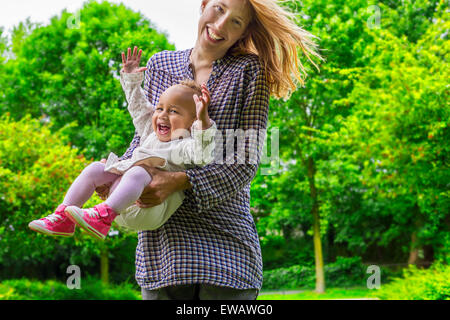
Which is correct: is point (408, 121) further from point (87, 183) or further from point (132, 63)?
point (87, 183)

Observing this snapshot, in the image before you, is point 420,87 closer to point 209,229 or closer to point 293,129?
point 293,129

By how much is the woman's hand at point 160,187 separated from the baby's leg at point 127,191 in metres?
0.03

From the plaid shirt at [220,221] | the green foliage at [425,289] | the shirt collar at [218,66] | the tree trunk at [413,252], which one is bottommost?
the tree trunk at [413,252]

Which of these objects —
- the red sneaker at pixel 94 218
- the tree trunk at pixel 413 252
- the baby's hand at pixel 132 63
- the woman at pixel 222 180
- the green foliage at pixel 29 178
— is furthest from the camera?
the tree trunk at pixel 413 252

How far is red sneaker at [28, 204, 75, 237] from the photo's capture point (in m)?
1.66

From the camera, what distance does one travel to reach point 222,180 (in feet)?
5.88

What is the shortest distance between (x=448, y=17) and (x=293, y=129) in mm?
5620

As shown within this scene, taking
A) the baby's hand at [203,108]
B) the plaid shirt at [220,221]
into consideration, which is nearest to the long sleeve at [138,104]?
the plaid shirt at [220,221]

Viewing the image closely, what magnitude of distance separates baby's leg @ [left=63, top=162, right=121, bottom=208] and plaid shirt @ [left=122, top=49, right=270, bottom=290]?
13 cm

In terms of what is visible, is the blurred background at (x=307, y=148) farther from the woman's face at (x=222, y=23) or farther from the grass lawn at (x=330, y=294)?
the woman's face at (x=222, y=23)

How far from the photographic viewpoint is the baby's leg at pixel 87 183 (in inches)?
70.4

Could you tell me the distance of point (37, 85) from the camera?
48.2 feet

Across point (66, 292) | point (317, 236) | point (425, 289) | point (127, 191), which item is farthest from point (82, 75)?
point (127, 191)

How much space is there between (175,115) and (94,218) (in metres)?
0.48
